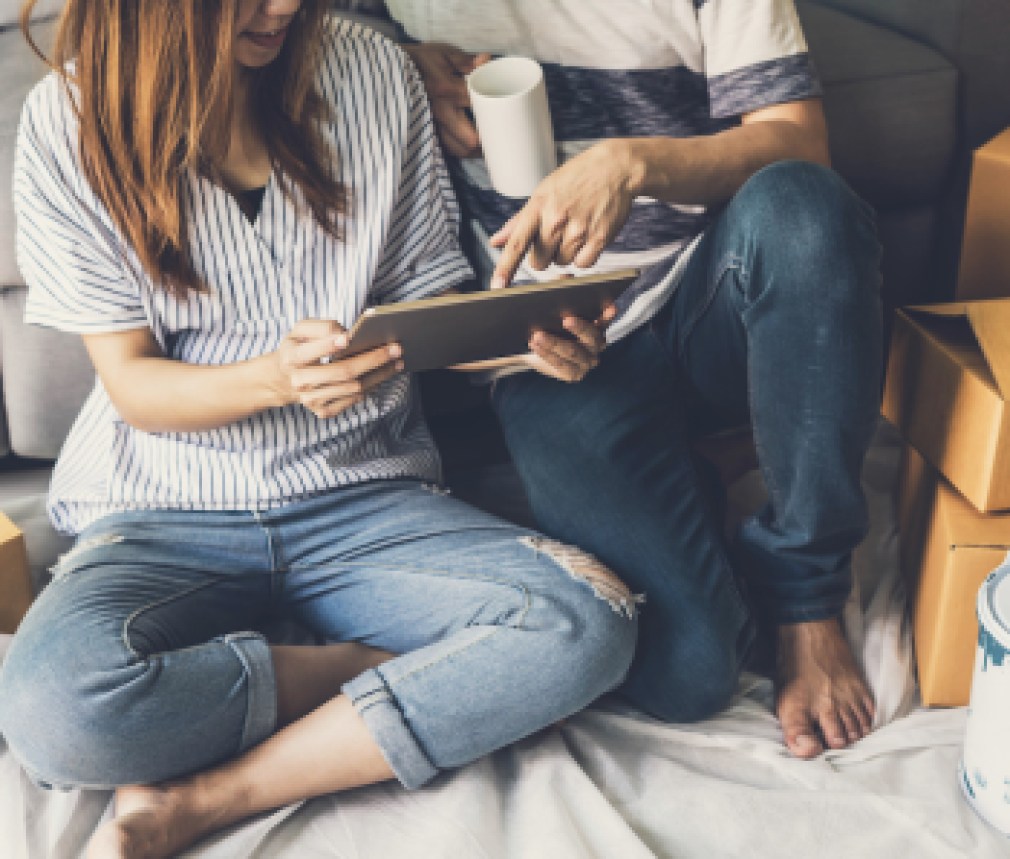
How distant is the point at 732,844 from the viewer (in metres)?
1.06

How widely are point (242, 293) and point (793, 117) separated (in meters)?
0.58

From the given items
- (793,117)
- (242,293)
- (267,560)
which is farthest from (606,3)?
(267,560)

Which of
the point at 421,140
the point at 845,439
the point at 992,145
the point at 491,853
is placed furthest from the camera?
the point at 992,145

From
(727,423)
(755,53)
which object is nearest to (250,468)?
(727,423)

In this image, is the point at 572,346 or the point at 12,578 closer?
the point at 572,346

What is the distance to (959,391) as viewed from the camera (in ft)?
3.96

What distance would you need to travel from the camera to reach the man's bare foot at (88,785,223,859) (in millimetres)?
1001

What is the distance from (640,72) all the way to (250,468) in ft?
1.85

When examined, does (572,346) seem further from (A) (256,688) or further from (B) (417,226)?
(A) (256,688)

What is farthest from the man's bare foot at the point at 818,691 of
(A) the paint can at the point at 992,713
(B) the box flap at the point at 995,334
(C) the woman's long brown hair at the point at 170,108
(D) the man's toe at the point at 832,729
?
(C) the woman's long brown hair at the point at 170,108

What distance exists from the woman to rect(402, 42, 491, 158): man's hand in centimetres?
4

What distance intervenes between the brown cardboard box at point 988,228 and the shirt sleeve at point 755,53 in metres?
0.31

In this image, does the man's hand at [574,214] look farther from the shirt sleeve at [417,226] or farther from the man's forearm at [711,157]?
the shirt sleeve at [417,226]

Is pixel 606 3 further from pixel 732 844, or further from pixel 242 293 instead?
pixel 732 844
